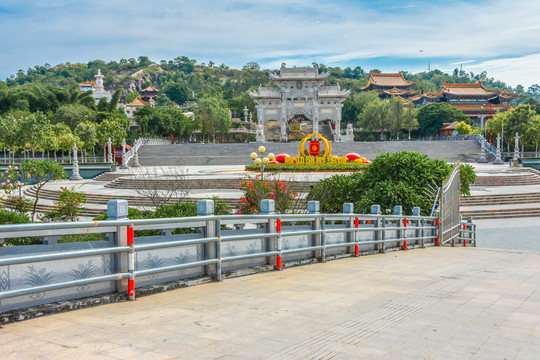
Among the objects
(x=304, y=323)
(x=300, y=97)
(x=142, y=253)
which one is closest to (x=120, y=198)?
(x=142, y=253)

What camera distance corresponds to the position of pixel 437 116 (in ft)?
229

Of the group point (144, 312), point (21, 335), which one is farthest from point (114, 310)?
point (21, 335)

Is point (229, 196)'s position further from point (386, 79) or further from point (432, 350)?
point (386, 79)

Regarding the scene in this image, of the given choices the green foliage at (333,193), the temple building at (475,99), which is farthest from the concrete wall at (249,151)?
the green foliage at (333,193)

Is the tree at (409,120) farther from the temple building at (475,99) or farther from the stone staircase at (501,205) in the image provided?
the stone staircase at (501,205)

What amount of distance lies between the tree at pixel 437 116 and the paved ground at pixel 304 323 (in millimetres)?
67263

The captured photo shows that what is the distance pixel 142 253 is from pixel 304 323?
1947mm

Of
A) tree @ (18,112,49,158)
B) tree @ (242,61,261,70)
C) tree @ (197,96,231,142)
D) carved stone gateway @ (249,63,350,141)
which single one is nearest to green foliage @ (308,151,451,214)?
tree @ (18,112,49,158)

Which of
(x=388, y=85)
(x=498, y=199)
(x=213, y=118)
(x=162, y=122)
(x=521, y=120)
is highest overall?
(x=388, y=85)

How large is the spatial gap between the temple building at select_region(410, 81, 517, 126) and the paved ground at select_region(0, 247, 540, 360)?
3065 inches

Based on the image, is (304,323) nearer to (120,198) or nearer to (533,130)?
(120,198)

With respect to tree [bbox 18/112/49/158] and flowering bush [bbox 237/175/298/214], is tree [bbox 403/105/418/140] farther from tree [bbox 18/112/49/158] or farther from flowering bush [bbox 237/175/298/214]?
flowering bush [bbox 237/175/298/214]

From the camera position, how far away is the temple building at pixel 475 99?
78.2m

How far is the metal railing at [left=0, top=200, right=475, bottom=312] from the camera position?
4.28 m
